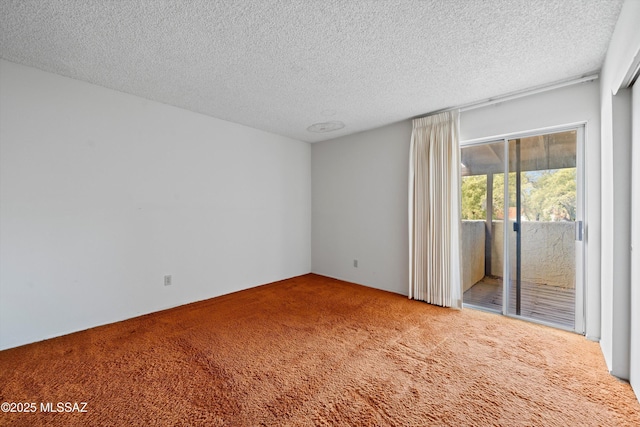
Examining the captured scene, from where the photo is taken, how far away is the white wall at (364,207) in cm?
384

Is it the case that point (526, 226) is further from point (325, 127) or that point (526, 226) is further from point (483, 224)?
point (325, 127)

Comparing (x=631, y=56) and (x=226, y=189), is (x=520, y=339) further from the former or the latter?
(x=226, y=189)

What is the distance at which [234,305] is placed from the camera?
3.38 m

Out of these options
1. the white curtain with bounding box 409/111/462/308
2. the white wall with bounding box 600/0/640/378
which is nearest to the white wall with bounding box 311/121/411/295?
the white curtain with bounding box 409/111/462/308

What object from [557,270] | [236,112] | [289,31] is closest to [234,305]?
[236,112]

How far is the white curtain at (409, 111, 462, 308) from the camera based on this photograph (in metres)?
3.26

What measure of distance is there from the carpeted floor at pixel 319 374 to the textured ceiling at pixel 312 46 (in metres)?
2.44

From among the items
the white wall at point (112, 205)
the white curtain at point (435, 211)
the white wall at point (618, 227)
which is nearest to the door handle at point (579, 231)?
the white wall at point (618, 227)

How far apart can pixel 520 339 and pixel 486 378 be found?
88 centimetres

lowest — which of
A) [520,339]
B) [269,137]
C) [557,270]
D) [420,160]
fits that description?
[520,339]

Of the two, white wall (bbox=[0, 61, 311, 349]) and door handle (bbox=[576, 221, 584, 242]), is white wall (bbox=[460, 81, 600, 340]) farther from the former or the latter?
white wall (bbox=[0, 61, 311, 349])

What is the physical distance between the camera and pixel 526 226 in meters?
2.91

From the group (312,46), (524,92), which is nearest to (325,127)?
(312,46)

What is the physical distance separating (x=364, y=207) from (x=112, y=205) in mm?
3252
